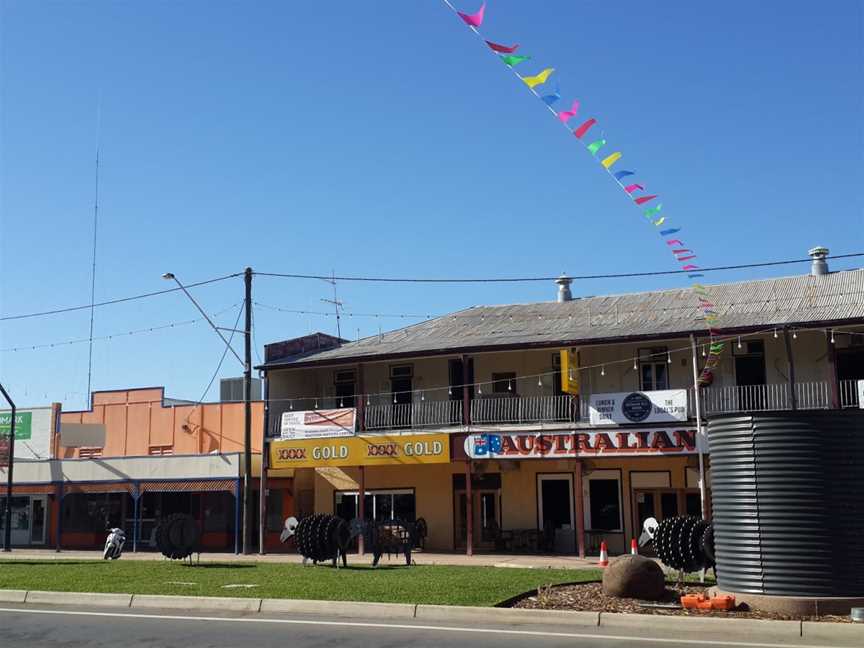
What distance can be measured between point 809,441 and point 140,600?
32.9 ft

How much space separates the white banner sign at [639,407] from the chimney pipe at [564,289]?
746cm

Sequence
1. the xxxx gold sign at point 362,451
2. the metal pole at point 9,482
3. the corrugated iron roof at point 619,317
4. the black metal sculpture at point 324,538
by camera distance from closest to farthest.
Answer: the black metal sculpture at point 324,538, the corrugated iron roof at point 619,317, the xxxx gold sign at point 362,451, the metal pole at point 9,482

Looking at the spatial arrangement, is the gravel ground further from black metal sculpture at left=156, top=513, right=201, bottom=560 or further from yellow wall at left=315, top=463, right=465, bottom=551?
yellow wall at left=315, top=463, right=465, bottom=551

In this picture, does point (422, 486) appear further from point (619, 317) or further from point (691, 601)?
point (691, 601)

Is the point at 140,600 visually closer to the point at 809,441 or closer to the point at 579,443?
the point at 809,441

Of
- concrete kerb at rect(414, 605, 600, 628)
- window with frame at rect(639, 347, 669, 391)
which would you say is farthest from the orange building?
concrete kerb at rect(414, 605, 600, 628)

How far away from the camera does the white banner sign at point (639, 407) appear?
25.7 m

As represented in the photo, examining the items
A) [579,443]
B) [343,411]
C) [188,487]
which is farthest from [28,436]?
[579,443]

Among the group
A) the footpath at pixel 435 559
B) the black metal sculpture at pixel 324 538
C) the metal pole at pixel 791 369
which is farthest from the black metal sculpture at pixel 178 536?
the metal pole at pixel 791 369

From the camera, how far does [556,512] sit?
29.5m

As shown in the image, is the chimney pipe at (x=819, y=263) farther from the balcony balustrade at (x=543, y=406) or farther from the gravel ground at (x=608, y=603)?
the gravel ground at (x=608, y=603)

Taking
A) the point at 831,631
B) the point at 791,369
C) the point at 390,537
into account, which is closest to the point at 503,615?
the point at 831,631

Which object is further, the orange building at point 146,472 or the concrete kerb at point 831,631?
the orange building at point 146,472

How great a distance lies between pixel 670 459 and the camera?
28.1m
